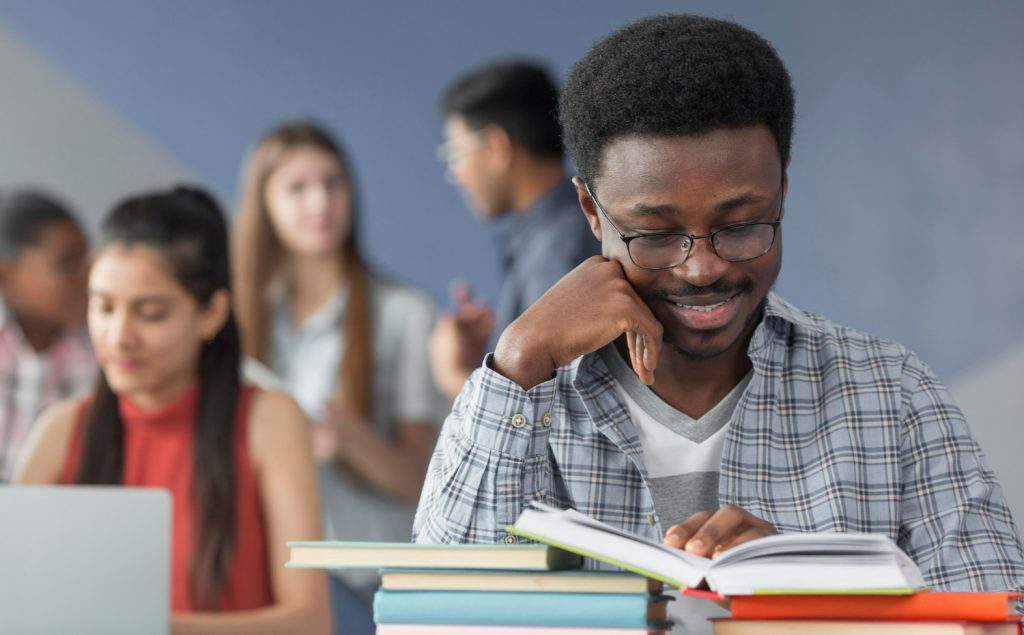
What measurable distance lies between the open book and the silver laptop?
62cm

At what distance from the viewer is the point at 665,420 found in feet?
4.52

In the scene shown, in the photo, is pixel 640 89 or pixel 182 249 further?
pixel 182 249

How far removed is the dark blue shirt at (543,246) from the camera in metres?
2.57

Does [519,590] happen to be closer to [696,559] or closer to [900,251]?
[696,559]

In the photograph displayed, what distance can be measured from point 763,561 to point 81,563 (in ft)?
2.65

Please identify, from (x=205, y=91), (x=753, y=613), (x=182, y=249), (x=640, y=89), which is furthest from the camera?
(x=205, y=91)

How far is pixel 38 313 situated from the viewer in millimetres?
3561

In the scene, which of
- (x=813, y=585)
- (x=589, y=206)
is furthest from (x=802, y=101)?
(x=813, y=585)

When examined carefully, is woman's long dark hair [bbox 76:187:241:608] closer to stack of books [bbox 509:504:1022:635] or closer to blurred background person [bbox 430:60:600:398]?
blurred background person [bbox 430:60:600:398]

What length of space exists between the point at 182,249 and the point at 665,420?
141 centimetres

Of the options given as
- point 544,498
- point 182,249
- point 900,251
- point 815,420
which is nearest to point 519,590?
point 544,498

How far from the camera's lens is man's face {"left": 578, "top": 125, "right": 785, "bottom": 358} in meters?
1.26

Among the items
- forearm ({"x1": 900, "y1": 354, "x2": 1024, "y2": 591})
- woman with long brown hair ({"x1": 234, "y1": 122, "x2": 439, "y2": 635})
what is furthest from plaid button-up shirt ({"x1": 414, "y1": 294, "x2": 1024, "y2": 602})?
woman with long brown hair ({"x1": 234, "y1": 122, "x2": 439, "y2": 635})

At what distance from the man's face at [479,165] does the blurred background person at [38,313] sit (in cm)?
125
